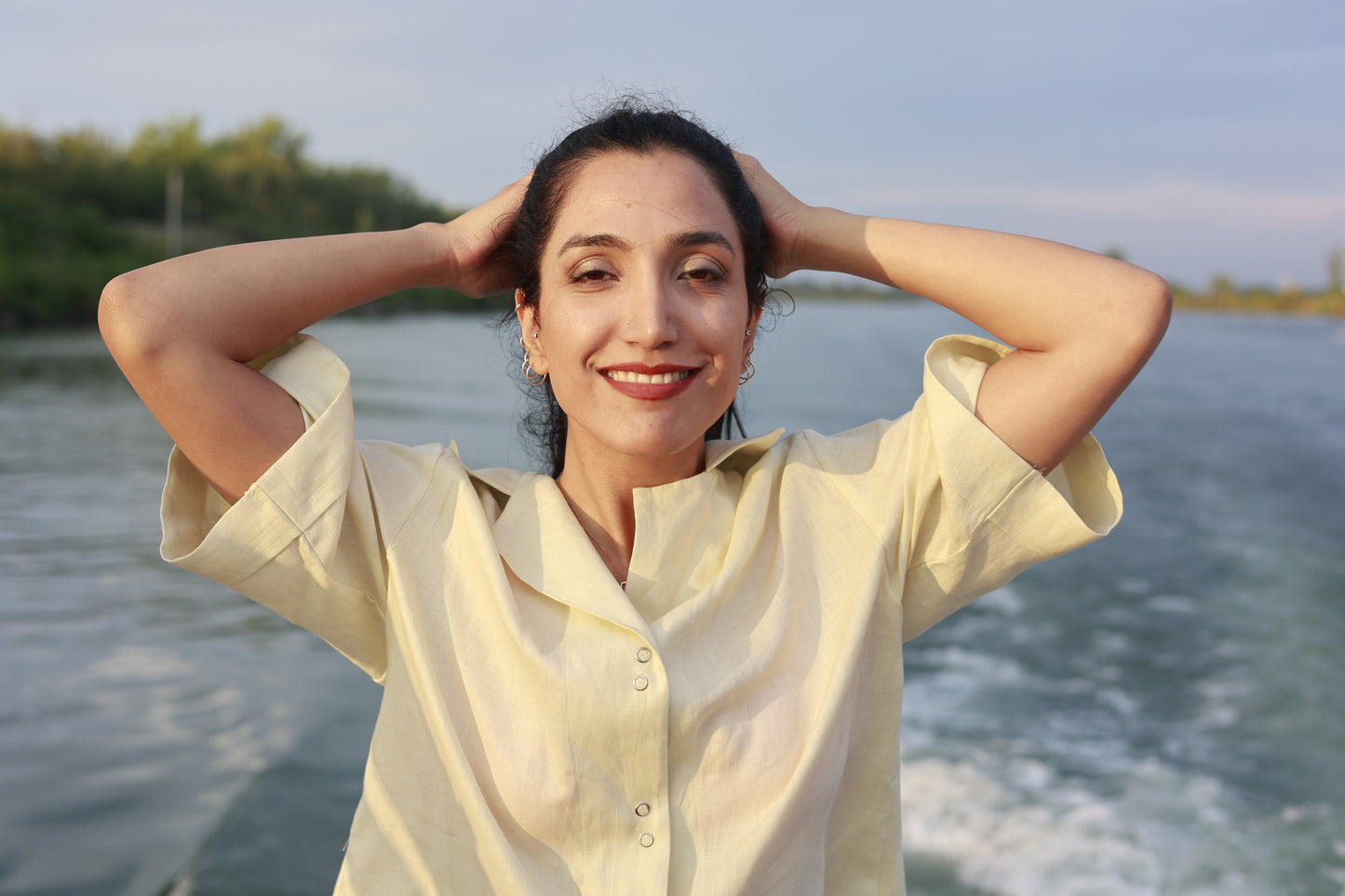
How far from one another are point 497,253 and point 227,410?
56 centimetres

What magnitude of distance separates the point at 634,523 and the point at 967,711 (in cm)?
390

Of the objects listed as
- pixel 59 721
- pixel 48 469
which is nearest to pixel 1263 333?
pixel 48 469

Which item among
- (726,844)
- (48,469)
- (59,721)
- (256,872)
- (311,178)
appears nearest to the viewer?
(726,844)

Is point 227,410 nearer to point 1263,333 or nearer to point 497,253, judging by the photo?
point 497,253

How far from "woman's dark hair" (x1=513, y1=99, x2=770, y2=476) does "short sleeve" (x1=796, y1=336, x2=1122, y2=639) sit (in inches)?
13.0

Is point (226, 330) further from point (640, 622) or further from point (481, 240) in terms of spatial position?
point (640, 622)

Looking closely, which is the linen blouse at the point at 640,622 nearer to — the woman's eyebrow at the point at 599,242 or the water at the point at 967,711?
the woman's eyebrow at the point at 599,242

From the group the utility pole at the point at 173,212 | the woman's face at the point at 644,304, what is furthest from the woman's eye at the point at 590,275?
the utility pole at the point at 173,212

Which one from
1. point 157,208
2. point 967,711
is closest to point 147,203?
point 157,208

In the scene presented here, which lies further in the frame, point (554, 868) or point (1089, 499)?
point (1089, 499)

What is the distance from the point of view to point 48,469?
8.45 meters

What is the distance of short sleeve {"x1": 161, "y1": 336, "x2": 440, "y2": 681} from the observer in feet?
4.43

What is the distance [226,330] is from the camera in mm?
1399

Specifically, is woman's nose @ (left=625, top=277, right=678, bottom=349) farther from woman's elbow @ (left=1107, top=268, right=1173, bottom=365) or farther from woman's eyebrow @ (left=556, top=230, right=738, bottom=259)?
woman's elbow @ (left=1107, top=268, right=1173, bottom=365)
